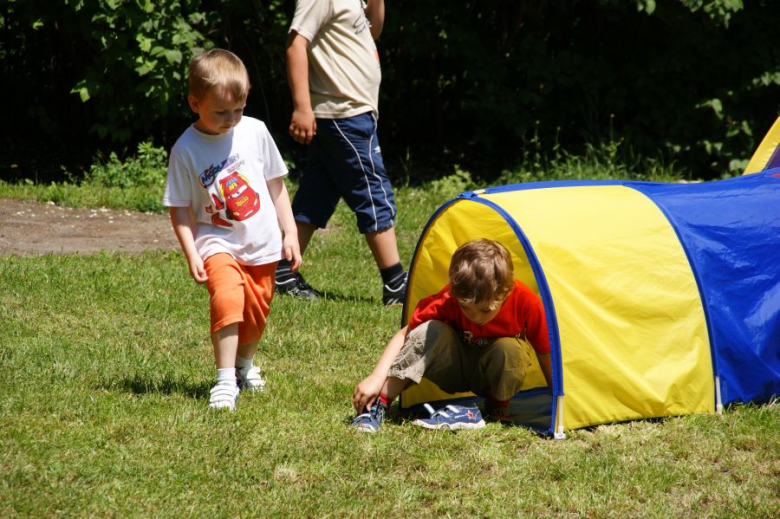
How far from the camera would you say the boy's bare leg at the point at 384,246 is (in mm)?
5773

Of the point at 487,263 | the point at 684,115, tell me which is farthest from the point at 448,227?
the point at 684,115

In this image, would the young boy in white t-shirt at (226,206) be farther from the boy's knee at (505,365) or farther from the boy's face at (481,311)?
the boy's knee at (505,365)

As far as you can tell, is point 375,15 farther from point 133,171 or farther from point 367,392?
point 133,171

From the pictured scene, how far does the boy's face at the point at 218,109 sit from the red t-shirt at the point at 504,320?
1018mm

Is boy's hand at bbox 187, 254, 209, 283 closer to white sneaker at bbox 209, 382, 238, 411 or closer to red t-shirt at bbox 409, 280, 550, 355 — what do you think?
white sneaker at bbox 209, 382, 238, 411

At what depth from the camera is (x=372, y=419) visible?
3785 millimetres

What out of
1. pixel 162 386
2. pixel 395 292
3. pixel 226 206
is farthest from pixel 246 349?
pixel 395 292

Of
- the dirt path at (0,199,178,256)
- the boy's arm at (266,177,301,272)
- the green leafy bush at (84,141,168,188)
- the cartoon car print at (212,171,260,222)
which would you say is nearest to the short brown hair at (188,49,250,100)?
Answer: the cartoon car print at (212,171,260,222)

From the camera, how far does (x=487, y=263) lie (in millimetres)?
3631

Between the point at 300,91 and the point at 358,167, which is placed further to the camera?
the point at 358,167

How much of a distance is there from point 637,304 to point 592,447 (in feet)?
1.88

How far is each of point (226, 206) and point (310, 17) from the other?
190 cm

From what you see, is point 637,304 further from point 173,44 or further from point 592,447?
point 173,44

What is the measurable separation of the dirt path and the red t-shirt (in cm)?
358
